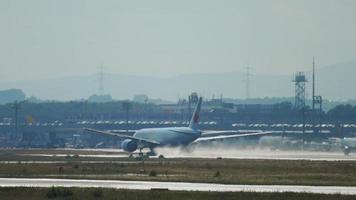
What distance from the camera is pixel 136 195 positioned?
64438mm

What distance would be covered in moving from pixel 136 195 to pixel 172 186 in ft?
34.0

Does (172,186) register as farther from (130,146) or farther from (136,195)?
(130,146)

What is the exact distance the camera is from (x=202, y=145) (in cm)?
17762

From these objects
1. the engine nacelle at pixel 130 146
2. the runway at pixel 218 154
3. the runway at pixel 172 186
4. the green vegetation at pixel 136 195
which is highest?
the green vegetation at pixel 136 195

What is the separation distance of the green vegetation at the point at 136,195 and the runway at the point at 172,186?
384 centimetres

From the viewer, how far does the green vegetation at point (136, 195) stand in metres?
63.1

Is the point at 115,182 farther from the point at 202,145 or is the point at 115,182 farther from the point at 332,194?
the point at 202,145

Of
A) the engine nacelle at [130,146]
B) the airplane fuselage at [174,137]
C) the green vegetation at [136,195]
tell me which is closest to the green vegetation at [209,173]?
the green vegetation at [136,195]

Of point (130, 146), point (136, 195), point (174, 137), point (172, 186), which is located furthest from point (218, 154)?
point (136, 195)

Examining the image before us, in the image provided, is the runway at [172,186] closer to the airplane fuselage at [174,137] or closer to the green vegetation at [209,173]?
the green vegetation at [209,173]

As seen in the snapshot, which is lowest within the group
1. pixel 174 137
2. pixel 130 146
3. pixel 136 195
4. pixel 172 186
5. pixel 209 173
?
pixel 130 146

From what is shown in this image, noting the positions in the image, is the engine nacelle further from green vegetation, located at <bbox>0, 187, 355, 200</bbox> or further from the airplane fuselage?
green vegetation, located at <bbox>0, 187, 355, 200</bbox>

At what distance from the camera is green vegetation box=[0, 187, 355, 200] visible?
63125 mm

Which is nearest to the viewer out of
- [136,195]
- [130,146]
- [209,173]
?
[136,195]
